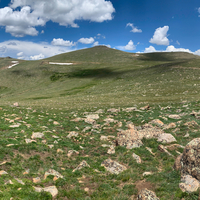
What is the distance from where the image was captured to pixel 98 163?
12.5m

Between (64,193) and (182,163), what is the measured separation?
790 centimetres

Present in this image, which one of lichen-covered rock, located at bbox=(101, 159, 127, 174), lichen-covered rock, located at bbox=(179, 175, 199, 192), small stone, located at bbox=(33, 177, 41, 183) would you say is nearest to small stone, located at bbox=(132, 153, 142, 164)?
lichen-covered rock, located at bbox=(101, 159, 127, 174)

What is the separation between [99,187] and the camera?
31.3 feet

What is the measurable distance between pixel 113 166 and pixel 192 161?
552cm

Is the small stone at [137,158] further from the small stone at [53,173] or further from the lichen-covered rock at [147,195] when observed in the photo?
the small stone at [53,173]

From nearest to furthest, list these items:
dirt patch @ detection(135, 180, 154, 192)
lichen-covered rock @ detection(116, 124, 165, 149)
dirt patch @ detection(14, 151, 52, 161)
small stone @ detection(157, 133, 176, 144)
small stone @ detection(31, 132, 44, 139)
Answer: dirt patch @ detection(135, 180, 154, 192) < dirt patch @ detection(14, 151, 52, 161) < lichen-covered rock @ detection(116, 124, 165, 149) < small stone @ detection(157, 133, 176, 144) < small stone @ detection(31, 132, 44, 139)

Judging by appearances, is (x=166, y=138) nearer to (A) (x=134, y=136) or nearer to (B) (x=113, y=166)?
(A) (x=134, y=136)

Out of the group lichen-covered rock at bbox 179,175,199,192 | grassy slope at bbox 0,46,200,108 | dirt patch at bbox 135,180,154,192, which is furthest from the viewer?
grassy slope at bbox 0,46,200,108

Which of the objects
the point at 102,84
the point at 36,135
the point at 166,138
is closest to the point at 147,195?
the point at 166,138

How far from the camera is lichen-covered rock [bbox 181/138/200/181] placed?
8977mm

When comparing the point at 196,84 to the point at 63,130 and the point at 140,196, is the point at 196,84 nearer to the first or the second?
the point at 63,130

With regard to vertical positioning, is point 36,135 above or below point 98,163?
above

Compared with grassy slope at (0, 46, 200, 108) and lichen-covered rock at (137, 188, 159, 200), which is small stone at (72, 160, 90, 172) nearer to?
lichen-covered rock at (137, 188, 159, 200)

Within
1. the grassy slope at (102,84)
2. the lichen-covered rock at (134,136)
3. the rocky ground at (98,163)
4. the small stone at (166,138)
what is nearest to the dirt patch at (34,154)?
the rocky ground at (98,163)
